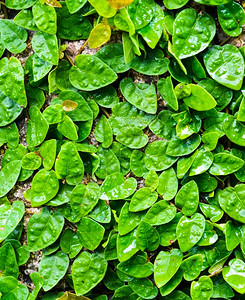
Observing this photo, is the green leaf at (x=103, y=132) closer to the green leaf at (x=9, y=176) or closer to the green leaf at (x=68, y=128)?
the green leaf at (x=68, y=128)

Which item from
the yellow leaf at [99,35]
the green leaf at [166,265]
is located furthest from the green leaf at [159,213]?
the yellow leaf at [99,35]

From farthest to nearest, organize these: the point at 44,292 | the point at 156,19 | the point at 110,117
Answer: the point at 44,292, the point at 110,117, the point at 156,19

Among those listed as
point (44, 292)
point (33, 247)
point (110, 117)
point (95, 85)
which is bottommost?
point (44, 292)

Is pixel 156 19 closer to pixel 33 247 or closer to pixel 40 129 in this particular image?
pixel 40 129

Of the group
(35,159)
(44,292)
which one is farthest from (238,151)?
(44,292)

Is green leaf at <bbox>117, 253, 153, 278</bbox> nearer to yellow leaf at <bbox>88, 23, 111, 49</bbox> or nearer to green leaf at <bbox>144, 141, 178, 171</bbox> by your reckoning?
green leaf at <bbox>144, 141, 178, 171</bbox>

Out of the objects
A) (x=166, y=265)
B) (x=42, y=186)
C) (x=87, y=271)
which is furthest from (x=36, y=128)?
(x=166, y=265)
